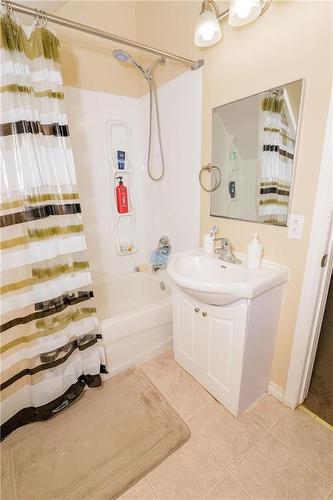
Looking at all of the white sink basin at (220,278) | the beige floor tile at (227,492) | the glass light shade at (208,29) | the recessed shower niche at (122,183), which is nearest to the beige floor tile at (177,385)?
the beige floor tile at (227,492)

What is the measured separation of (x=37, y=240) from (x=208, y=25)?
1.43 metres

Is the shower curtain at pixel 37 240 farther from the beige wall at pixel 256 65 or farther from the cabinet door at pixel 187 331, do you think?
the beige wall at pixel 256 65

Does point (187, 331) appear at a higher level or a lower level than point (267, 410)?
higher

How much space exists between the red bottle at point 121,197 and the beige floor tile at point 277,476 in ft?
6.55

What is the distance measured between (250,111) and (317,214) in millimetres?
692

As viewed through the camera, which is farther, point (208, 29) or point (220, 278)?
point (220, 278)

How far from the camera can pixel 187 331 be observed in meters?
1.54

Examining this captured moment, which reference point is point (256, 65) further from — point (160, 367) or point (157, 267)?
point (160, 367)

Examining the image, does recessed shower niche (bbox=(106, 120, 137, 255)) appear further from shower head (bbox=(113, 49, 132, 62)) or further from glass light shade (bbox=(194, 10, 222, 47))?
glass light shade (bbox=(194, 10, 222, 47))

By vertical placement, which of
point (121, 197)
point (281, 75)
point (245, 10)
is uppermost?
point (245, 10)

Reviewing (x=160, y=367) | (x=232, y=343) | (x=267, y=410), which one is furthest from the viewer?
(x=160, y=367)

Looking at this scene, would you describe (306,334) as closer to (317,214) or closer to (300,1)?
(317,214)

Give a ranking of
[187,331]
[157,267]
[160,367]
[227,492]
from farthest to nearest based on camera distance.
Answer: [157,267] < [160,367] < [187,331] < [227,492]

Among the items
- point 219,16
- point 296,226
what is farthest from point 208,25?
point 296,226
